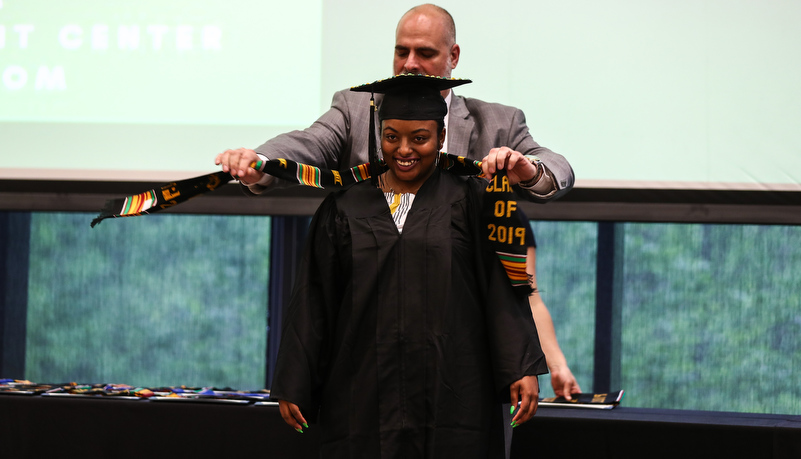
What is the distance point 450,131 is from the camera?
2203 mm

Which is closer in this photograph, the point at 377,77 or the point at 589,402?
the point at 589,402

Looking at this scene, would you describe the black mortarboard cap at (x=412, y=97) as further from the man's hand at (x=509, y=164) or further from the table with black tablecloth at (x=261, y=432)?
the table with black tablecloth at (x=261, y=432)

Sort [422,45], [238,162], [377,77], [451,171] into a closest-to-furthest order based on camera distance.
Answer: [238,162] → [451,171] → [422,45] → [377,77]

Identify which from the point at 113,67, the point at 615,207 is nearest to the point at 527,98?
the point at 615,207

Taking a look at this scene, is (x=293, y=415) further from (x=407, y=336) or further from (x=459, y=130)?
(x=459, y=130)

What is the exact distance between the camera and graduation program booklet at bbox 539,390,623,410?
99.5 inches

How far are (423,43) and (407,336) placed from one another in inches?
33.0

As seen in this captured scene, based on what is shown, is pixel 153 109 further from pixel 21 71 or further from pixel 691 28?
pixel 691 28

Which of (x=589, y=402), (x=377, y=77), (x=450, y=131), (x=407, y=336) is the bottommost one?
(x=589, y=402)

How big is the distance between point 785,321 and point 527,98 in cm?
169

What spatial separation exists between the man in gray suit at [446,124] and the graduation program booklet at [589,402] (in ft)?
2.91

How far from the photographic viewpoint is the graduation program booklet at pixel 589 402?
8.29 ft

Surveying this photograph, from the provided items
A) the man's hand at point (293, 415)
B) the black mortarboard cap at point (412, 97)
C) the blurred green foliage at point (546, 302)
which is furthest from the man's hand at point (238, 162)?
the blurred green foliage at point (546, 302)

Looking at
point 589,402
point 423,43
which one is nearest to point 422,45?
point 423,43
